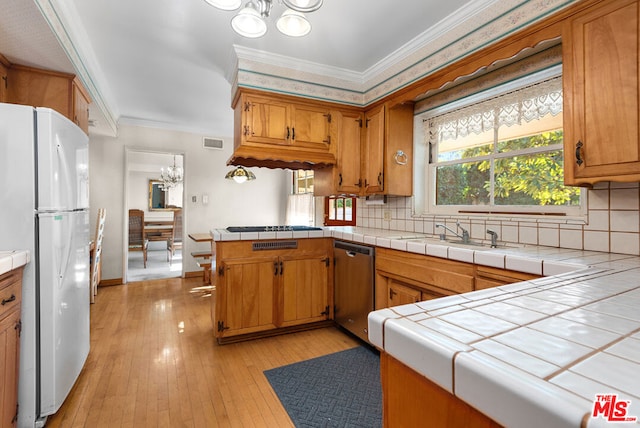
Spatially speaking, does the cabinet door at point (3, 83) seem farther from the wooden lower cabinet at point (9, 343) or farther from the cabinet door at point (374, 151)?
the cabinet door at point (374, 151)

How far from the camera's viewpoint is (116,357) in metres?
2.33

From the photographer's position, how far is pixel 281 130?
2809mm

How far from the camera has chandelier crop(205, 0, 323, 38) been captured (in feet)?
4.55


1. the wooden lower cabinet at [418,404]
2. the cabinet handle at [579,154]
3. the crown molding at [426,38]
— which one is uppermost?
the crown molding at [426,38]

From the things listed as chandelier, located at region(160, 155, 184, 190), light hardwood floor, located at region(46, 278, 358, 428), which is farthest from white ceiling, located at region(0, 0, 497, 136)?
chandelier, located at region(160, 155, 184, 190)

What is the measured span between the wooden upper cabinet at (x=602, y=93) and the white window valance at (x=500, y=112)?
43cm

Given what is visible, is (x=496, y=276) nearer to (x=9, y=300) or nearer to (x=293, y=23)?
(x=293, y=23)

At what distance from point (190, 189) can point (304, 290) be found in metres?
3.10

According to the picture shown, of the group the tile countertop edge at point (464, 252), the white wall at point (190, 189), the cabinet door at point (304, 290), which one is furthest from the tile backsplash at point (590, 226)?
the white wall at point (190, 189)

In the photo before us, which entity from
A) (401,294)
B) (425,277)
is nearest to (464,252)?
(425,277)

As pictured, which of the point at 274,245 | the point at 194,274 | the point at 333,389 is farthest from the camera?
the point at 194,274

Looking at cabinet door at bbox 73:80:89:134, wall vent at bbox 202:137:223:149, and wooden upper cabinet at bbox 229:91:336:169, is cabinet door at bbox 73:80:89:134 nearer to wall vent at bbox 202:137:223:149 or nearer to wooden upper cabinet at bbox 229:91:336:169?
wooden upper cabinet at bbox 229:91:336:169

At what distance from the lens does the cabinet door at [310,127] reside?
2.87 metres

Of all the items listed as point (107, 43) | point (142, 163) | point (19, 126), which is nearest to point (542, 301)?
point (19, 126)
